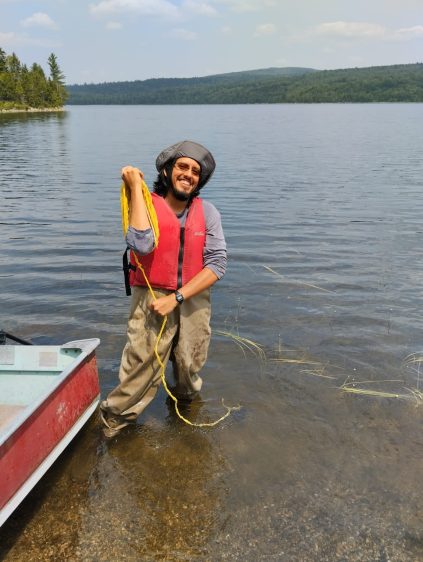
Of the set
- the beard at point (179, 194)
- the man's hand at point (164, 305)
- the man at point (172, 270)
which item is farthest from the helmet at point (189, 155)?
the man's hand at point (164, 305)

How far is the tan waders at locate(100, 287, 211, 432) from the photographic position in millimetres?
4547

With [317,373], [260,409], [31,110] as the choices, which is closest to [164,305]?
[260,409]

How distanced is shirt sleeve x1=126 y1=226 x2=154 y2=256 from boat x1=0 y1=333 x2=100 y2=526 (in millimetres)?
1144

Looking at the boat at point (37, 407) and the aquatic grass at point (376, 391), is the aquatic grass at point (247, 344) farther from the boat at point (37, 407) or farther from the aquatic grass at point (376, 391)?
the boat at point (37, 407)

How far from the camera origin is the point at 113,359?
6832 mm

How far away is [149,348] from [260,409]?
1817mm

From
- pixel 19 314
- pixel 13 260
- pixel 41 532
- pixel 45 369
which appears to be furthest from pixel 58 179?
pixel 41 532

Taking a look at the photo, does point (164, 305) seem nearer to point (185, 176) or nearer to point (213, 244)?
point (213, 244)

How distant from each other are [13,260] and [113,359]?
5565 mm

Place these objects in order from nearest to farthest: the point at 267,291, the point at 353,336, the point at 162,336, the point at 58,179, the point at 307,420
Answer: the point at 162,336
the point at 307,420
the point at 353,336
the point at 267,291
the point at 58,179

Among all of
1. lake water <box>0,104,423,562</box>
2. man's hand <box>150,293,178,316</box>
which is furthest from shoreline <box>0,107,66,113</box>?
man's hand <box>150,293,178,316</box>

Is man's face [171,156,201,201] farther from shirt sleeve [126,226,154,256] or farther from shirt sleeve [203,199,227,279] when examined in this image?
shirt sleeve [126,226,154,256]

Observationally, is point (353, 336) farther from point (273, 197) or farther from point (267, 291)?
point (273, 197)

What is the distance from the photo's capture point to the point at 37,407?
3713 millimetres
